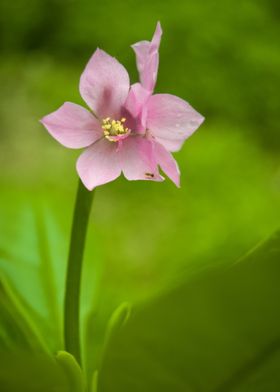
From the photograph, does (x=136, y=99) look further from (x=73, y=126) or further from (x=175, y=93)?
(x=175, y=93)

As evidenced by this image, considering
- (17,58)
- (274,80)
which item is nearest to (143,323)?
(274,80)

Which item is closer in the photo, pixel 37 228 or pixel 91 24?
pixel 37 228

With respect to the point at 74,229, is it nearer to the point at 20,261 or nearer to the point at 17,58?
the point at 20,261

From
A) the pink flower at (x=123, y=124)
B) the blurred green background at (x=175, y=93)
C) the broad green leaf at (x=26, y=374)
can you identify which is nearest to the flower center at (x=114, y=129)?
the pink flower at (x=123, y=124)

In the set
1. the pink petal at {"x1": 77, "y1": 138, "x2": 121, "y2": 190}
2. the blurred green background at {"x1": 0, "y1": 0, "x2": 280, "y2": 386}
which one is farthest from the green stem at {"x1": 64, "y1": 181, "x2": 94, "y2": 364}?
the blurred green background at {"x1": 0, "y1": 0, "x2": 280, "y2": 386}

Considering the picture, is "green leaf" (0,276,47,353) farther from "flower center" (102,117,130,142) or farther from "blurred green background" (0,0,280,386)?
"blurred green background" (0,0,280,386)

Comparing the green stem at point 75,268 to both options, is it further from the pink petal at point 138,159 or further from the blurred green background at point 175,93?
the blurred green background at point 175,93
